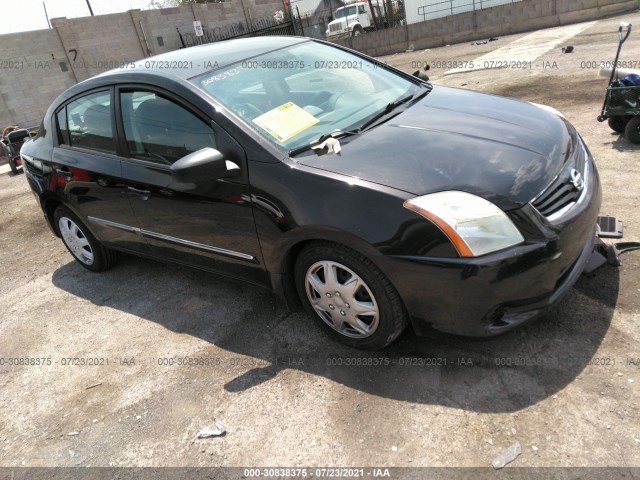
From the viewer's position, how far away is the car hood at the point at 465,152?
236 cm

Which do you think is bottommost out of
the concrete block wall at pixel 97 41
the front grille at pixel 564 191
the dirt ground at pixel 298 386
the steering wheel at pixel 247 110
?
the dirt ground at pixel 298 386

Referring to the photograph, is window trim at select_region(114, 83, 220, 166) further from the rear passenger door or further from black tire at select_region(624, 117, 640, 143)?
black tire at select_region(624, 117, 640, 143)

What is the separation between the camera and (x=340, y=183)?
2471mm

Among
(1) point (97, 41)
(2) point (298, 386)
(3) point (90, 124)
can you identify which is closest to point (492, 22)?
(1) point (97, 41)

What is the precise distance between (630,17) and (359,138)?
15.0 m

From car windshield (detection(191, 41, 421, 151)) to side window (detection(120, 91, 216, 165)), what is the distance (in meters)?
0.22

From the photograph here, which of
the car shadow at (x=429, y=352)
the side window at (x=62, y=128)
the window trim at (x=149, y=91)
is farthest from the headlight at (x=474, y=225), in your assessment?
the side window at (x=62, y=128)

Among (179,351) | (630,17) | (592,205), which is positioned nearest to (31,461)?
(179,351)

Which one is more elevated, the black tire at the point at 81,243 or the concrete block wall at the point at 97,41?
the concrete block wall at the point at 97,41

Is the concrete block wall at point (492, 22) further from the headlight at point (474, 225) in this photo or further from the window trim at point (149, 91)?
the headlight at point (474, 225)

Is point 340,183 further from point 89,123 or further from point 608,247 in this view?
point 89,123

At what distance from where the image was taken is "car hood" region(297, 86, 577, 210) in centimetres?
236

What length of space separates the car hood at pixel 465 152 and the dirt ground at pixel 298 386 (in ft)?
2.64

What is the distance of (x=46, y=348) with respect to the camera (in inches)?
144
